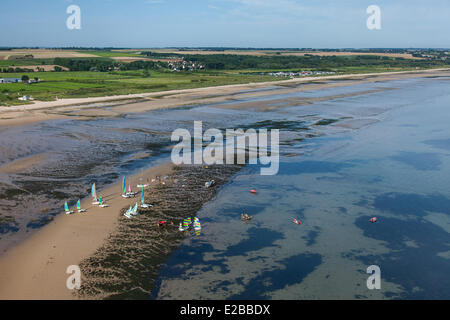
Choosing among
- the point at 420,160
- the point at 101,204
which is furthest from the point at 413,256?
the point at 420,160

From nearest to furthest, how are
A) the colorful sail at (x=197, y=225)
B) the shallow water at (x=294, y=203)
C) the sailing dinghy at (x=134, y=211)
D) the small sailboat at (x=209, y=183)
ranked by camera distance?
the shallow water at (x=294, y=203) → the colorful sail at (x=197, y=225) → the sailing dinghy at (x=134, y=211) → the small sailboat at (x=209, y=183)

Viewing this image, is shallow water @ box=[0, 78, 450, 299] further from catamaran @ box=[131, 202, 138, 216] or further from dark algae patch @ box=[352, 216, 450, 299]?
catamaran @ box=[131, 202, 138, 216]

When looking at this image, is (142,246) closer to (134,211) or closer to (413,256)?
(134,211)

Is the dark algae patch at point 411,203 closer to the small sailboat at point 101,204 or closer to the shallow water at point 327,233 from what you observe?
the shallow water at point 327,233

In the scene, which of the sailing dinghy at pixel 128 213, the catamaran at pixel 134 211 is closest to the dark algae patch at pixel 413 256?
the catamaran at pixel 134 211

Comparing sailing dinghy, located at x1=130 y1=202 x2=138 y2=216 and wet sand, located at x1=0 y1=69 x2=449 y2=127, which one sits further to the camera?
wet sand, located at x1=0 y1=69 x2=449 y2=127

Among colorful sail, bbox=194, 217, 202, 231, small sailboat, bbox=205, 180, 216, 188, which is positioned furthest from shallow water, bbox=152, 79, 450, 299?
small sailboat, bbox=205, 180, 216, 188
